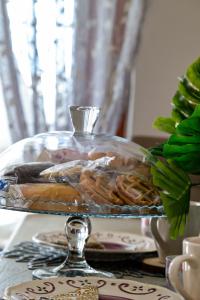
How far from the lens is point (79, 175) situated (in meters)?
0.97

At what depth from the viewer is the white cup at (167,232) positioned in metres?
1.12

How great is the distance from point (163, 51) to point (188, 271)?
244cm

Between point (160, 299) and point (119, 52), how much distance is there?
87.2 inches

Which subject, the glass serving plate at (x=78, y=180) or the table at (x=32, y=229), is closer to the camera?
the glass serving plate at (x=78, y=180)


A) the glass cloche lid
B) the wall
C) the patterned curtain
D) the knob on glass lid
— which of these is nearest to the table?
the glass cloche lid

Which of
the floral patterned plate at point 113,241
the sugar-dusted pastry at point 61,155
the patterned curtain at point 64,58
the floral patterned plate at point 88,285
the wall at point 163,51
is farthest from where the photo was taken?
the wall at point 163,51

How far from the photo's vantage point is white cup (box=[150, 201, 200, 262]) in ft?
3.68

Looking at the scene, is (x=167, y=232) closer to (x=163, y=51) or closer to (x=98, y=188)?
(x=98, y=188)

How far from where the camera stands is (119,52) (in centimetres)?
295

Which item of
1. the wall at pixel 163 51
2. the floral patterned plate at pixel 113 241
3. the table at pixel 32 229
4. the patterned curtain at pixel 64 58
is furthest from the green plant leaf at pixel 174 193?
the wall at pixel 163 51

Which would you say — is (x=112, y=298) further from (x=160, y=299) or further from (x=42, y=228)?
(x=42, y=228)

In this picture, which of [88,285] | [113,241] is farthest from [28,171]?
[113,241]

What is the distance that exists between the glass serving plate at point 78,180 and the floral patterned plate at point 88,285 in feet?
0.31

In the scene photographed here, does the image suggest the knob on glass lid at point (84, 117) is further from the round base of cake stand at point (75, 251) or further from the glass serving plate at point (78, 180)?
the round base of cake stand at point (75, 251)
